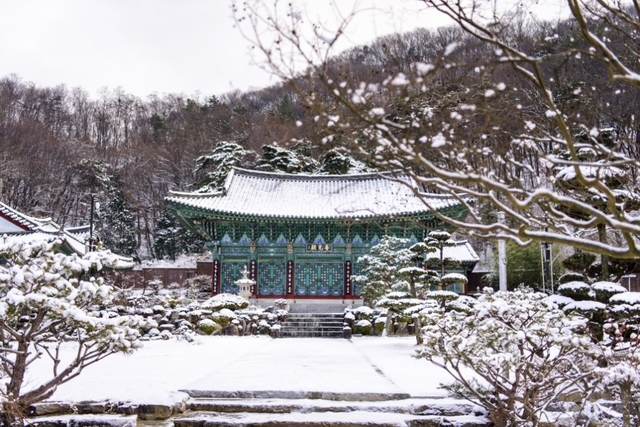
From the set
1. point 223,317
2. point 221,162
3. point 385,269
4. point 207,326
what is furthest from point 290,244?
point 221,162

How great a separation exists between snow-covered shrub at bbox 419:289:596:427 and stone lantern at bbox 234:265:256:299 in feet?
47.8

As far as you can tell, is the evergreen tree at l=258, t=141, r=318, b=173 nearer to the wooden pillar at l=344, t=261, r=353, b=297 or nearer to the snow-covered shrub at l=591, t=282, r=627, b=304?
the wooden pillar at l=344, t=261, r=353, b=297

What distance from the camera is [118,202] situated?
34031 millimetres

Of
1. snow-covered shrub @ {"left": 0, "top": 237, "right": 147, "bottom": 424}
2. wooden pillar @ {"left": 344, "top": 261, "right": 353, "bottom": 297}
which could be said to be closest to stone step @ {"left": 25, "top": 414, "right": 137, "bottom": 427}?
snow-covered shrub @ {"left": 0, "top": 237, "right": 147, "bottom": 424}

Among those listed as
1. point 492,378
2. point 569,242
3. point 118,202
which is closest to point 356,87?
point 569,242

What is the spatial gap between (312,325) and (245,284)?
3219 millimetres

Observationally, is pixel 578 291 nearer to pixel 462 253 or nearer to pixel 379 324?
pixel 379 324

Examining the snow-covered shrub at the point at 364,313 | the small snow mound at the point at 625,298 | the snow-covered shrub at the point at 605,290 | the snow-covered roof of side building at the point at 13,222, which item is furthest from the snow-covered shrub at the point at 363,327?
the snow-covered roof of side building at the point at 13,222

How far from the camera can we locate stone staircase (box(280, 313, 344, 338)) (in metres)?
17.5

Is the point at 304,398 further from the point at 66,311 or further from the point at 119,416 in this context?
the point at 66,311

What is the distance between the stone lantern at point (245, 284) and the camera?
64.4 feet

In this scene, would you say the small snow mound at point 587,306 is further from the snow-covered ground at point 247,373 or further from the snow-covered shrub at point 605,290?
the snow-covered ground at point 247,373

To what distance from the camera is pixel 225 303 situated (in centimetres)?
1736

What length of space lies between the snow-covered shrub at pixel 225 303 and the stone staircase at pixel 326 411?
36.2ft
